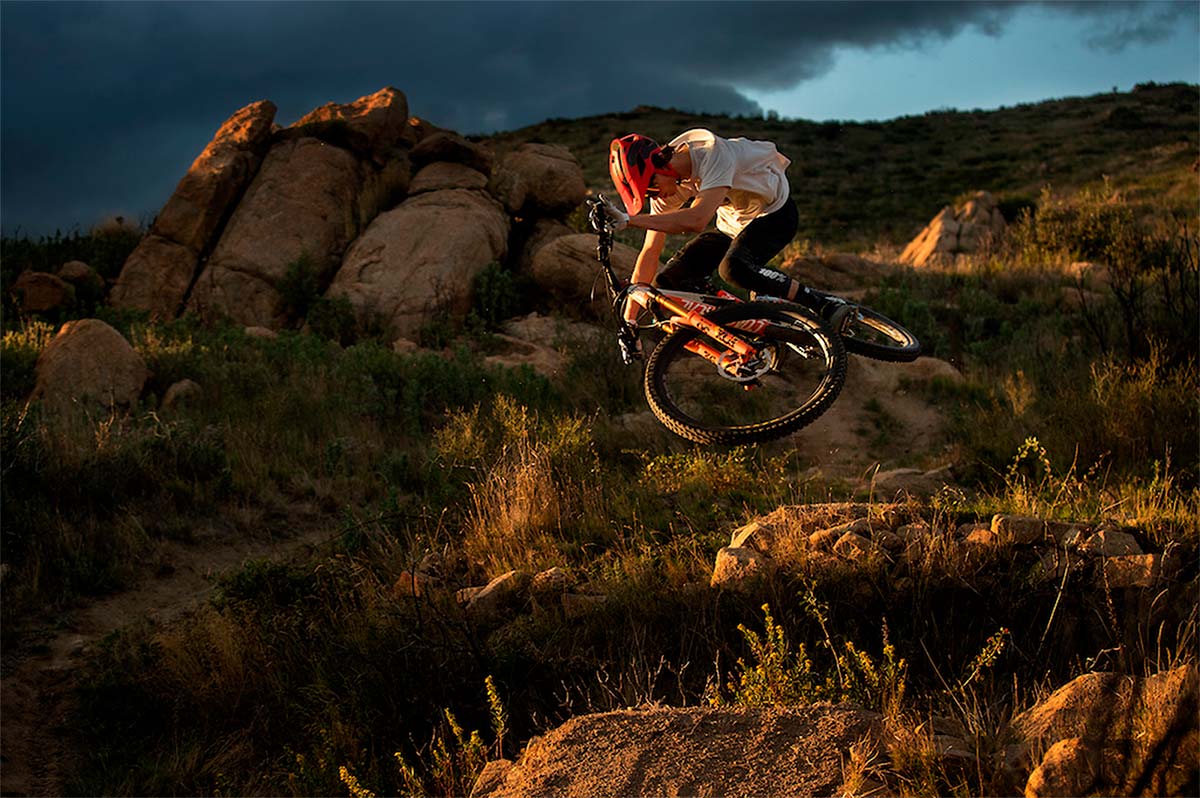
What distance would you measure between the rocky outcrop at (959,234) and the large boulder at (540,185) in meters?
9.91

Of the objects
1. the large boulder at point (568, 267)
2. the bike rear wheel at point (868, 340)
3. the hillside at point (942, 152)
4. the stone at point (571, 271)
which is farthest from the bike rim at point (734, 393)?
the hillside at point (942, 152)

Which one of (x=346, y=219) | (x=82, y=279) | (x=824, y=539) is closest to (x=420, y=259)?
(x=346, y=219)

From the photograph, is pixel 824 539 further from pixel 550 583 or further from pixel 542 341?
pixel 542 341

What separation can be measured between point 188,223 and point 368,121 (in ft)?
14.1

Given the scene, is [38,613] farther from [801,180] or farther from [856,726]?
[801,180]

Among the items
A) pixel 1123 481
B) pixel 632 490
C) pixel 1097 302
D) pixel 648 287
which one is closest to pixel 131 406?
pixel 632 490

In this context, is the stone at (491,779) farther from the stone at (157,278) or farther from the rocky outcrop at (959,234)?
the rocky outcrop at (959,234)

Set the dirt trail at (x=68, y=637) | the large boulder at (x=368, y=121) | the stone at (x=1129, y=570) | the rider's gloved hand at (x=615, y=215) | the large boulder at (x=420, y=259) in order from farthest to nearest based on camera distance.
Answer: the large boulder at (x=368, y=121), the large boulder at (x=420, y=259), the dirt trail at (x=68, y=637), the stone at (x=1129, y=570), the rider's gloved hand at (x=615, y=215)

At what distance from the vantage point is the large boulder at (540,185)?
23516 mm

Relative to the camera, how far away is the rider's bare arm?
6965mm

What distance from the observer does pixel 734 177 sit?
730 centimetres

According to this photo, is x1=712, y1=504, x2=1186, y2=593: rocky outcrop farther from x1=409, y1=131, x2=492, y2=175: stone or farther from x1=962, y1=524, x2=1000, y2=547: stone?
x1=409, y1=131, x2=492, y2=175: stone

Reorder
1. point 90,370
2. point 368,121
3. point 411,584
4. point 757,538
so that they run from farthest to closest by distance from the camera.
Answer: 1. point 368,121
2. point 90,370
3. point 411,584
4. point 757,538

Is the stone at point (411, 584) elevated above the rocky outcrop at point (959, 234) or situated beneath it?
situated beneath
